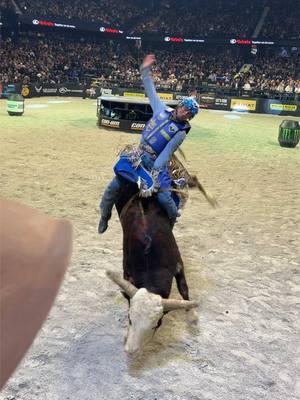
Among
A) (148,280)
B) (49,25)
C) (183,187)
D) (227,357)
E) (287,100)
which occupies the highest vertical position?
(49,25)

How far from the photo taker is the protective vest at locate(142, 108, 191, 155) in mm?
4898

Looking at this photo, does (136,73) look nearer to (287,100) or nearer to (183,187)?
(287,100)

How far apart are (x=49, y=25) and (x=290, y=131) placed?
92.2ft

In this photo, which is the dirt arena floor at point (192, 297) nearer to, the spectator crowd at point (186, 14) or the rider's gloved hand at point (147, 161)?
the rider's gloved hand at point (147, 161)

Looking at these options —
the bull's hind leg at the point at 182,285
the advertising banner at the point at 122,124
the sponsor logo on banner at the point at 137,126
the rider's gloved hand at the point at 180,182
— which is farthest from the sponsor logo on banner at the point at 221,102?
the bull's hind leg at the point at 182,285

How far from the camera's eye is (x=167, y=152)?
185 inches

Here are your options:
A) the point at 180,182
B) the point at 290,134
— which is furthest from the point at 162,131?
the point at 290,134

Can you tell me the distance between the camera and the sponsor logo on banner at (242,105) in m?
27.4

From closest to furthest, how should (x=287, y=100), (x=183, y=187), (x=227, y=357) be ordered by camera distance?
(x=227, y=357) < (x=183, y=187) < (x=287, y=100)

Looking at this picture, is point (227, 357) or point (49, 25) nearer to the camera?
point (227, 357)

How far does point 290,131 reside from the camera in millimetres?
15156

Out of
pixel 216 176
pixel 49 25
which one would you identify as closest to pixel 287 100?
pixel 216 176

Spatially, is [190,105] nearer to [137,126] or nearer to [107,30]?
[137,126]

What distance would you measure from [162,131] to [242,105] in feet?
79.7
